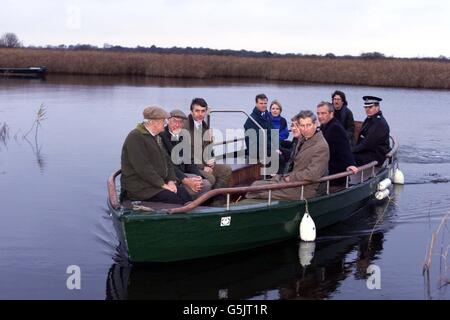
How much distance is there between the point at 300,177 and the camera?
8484mm

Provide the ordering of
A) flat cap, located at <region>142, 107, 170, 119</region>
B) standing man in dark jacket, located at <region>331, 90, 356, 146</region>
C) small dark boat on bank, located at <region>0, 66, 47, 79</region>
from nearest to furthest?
flat cap, located at <region>142, 107, 170, 119</region>, standing man in dark jacket, located at <region>331, 90, 356, 146</region>, small dark boat on bank, located at <region>0, 66, 47, 79</region>

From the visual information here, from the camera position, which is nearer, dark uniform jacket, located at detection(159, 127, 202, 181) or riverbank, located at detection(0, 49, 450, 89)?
dark uniform jacket, located at detection(159, 127, 202, 181)

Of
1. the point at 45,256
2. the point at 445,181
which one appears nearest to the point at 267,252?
the point at 45,256

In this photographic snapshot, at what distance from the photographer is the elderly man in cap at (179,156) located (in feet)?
28.0

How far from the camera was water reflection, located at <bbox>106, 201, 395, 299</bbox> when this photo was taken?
7.16 meters

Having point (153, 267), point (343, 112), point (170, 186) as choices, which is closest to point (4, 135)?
point (343, 112)

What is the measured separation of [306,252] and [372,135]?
137 inches

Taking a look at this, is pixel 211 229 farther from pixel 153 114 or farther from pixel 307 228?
pixel 307 228

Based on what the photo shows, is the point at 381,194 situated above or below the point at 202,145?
below

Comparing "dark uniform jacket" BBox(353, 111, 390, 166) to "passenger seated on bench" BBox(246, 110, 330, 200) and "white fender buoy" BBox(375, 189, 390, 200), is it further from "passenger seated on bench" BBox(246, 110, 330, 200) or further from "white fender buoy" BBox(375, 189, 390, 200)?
"passenger seated on bench" BBox(246, 110, 330, 200)

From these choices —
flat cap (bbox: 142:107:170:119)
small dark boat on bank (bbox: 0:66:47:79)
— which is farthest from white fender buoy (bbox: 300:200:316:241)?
small dark boat on bank (bbox: 0:66:47:79)

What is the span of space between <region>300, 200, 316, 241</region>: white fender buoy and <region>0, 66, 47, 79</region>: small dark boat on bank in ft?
132

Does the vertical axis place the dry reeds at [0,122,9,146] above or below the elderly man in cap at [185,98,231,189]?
below

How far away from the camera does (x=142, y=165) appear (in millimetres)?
7469
